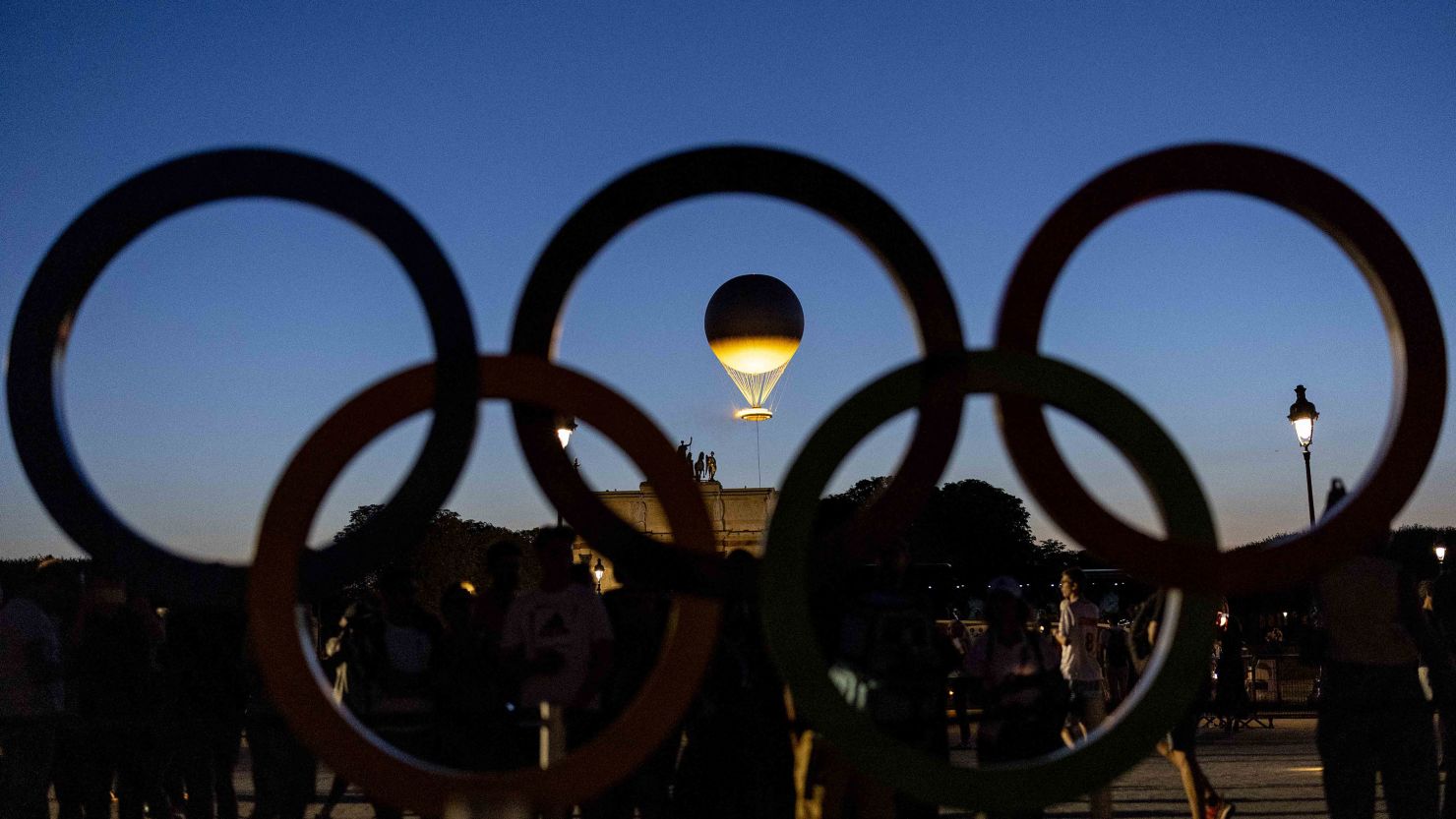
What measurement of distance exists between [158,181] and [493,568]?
3199 mm

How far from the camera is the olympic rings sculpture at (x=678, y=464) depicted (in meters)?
6.54

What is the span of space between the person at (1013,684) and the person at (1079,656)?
3.67 metres

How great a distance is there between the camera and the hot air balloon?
74.0ft

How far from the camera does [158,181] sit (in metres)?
7.46

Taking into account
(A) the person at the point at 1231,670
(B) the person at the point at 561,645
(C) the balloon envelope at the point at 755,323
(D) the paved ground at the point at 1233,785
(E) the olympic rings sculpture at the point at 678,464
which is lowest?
(D) the paved ground at the point at 1233,785

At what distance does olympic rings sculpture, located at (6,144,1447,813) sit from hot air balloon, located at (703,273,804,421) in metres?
15.0

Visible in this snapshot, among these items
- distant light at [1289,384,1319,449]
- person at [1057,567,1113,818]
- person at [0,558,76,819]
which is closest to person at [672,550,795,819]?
person at [0,558,76,819]

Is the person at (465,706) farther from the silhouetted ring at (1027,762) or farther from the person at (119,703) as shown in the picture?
the silhouetted ring at (1027,762)

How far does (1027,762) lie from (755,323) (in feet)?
53.2

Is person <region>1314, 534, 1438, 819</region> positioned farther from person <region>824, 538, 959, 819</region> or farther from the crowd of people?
the crowd of people

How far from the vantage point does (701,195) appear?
24.7 ft

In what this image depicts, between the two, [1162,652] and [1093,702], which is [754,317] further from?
[1162,652]

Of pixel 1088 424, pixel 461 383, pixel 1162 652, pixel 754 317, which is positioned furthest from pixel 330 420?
pixel 754 317

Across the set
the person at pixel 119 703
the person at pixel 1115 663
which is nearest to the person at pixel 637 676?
the person at pixel 119 703
